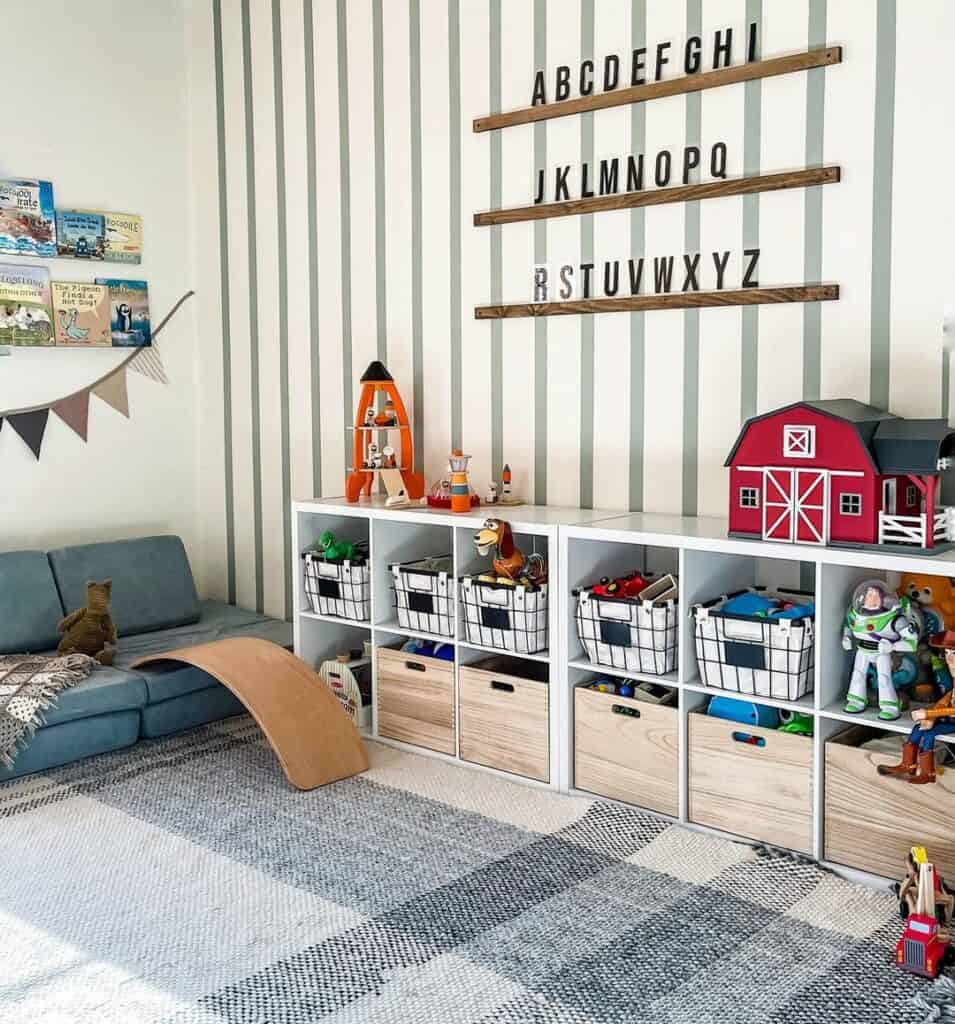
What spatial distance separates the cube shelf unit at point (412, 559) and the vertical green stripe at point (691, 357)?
290mm

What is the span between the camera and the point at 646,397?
3.43 m

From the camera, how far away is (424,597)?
3510 millimetres

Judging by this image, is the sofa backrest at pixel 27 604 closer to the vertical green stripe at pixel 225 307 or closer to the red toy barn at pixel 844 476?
the vertical green stripe at pixel 225 307

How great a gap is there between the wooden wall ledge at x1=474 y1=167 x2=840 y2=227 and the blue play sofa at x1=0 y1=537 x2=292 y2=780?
174cm

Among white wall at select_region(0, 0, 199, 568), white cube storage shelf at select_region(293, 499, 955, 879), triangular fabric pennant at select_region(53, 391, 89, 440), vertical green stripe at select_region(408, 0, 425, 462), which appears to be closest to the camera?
white cube storage shelf at select_region(293, 499, 955, 879)

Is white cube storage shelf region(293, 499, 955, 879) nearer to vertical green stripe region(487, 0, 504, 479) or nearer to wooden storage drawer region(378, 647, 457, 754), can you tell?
wooden storage drawer region(378, 647, 457, 754)

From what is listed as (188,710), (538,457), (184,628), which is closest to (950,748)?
(538,457)

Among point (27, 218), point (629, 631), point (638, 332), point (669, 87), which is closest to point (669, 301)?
point (638, 332)

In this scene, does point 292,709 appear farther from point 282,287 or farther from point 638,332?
point 282,287

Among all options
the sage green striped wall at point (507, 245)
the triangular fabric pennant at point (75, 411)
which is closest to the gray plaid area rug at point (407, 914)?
the sage green striped wall at point (507, 245)

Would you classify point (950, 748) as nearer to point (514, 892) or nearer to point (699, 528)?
point (699, 528)

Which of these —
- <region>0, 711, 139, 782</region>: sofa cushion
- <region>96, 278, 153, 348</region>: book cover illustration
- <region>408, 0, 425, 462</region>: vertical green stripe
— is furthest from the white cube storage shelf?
<region>96, 278, 153, 348</region>: book cover illustration

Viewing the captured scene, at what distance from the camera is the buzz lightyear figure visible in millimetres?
2600

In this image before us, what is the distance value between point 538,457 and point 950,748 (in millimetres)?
1591
